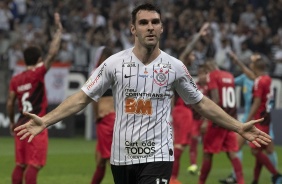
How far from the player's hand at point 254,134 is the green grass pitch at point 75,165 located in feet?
22.9

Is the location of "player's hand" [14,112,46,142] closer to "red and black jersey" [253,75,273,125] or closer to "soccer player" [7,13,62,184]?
"soccer player" [7,13,62,184]

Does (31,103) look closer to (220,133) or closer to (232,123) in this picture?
(220,133)

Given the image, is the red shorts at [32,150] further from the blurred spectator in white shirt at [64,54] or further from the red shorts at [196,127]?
the blurred spectator in white shirt at [64,54]

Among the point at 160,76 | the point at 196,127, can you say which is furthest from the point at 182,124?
the point at 160,76

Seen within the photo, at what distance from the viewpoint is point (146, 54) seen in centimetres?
794

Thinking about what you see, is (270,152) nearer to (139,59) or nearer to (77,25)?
(139,59)

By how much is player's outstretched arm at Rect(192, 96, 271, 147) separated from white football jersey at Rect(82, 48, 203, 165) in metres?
0.38

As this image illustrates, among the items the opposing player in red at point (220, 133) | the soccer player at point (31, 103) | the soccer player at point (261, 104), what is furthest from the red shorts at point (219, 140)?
the soccer player at point (31, 103)

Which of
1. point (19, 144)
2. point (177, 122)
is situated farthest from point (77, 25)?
point (19, 144)

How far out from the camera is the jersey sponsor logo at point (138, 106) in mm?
7929

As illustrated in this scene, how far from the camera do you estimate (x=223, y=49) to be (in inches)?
1027

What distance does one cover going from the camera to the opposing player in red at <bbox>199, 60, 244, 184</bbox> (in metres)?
13.6

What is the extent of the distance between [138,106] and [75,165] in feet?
33.0

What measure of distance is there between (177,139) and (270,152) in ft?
5.41
